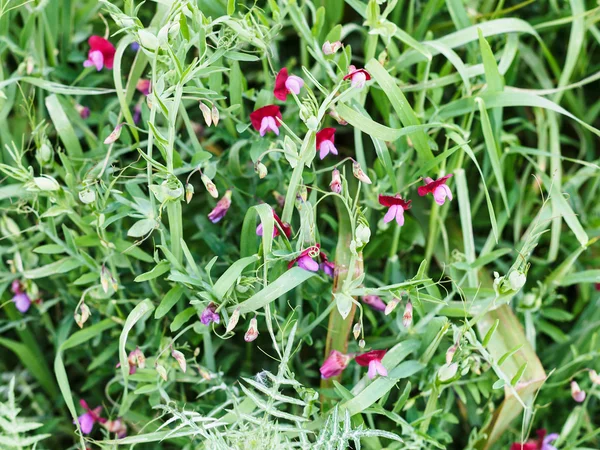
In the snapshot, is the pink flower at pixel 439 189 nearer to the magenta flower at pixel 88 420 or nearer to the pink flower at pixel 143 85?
the pink flower at pixel 143 85

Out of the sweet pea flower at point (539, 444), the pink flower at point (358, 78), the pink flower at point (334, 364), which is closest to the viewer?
the pink flower at point (358, 78)

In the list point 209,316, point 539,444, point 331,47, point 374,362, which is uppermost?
point 331,47

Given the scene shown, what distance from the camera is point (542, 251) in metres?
1.25

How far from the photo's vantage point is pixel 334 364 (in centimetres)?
93

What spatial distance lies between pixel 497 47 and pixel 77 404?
100 centimetres

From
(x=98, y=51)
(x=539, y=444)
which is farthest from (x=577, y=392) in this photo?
(x=98, y=51)

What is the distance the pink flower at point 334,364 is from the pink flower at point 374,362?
39 millimetres

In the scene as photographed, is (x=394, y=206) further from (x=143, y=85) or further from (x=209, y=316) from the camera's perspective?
(x=143, y=85)

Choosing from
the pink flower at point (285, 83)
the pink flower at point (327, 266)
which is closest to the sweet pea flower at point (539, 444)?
the pink flower at point (327, 266)

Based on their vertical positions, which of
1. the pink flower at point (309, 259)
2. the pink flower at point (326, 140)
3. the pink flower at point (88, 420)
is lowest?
the pink flower at point (88, 420)

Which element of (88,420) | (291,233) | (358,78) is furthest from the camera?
(88,420)

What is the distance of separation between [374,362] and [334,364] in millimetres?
75

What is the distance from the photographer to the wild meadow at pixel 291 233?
32.8 inches

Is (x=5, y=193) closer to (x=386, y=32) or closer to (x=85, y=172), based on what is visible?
(x=85, y=172)
